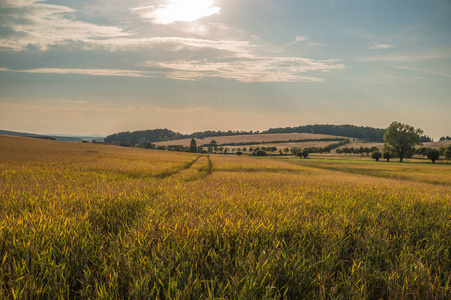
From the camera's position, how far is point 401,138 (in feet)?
265

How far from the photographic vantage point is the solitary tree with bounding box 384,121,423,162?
80062 mm

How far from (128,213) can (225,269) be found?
342 centimetres

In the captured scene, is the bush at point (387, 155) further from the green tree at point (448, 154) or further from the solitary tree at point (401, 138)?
the green tree at point (448, 154)

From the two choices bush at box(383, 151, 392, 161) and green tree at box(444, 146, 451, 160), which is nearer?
green tree at box(444, 146, 451, 160)

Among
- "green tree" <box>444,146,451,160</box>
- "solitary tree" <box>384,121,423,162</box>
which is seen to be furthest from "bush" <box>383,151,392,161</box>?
"green tree" <box>444,146,451,160</box>

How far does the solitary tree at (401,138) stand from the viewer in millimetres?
80062

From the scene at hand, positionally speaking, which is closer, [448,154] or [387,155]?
[448,154]

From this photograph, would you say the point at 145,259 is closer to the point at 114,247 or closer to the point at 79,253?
the point at 114,247

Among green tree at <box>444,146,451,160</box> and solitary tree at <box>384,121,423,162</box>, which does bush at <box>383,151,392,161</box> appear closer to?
solitary tree at <box>384,121,423,162</box>

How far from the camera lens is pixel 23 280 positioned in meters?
2.17

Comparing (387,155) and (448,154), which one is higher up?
(448,154)

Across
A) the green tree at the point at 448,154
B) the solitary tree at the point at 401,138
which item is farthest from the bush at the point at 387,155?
the green tree at the point at 448,154

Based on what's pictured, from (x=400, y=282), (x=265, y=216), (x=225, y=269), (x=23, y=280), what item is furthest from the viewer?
(x=265, y=216)

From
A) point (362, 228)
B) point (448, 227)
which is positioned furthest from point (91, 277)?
point (448, 227)
